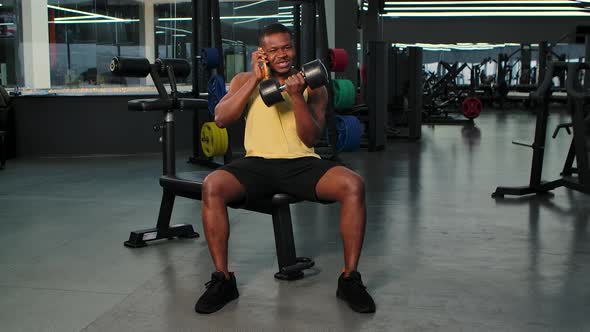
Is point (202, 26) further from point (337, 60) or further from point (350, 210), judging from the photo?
point (350, 210)

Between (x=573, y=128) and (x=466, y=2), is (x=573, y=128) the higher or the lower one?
the lower one

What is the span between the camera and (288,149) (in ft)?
7.16

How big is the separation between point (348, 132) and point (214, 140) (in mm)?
1399

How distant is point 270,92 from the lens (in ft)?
6.63

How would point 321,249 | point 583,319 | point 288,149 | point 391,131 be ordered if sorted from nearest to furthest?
point 583,319
point 288,149
point 321,249
point 391,131

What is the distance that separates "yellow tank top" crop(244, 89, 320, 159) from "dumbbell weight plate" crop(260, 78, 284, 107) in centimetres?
16

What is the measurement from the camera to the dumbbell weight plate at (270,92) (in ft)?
6.64

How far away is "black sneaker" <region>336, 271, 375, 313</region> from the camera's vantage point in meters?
1.93

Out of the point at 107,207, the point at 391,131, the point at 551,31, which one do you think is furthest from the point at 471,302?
the point at 551,31

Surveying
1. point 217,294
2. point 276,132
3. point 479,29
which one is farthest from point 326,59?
point 479,29

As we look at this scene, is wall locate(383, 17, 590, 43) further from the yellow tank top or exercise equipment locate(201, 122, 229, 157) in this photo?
the yellow tank top

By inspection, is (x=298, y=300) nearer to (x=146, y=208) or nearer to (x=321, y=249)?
(x=321, y=249)

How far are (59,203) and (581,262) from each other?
274 centimetres

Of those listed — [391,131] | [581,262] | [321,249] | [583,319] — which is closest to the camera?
[583,319]
